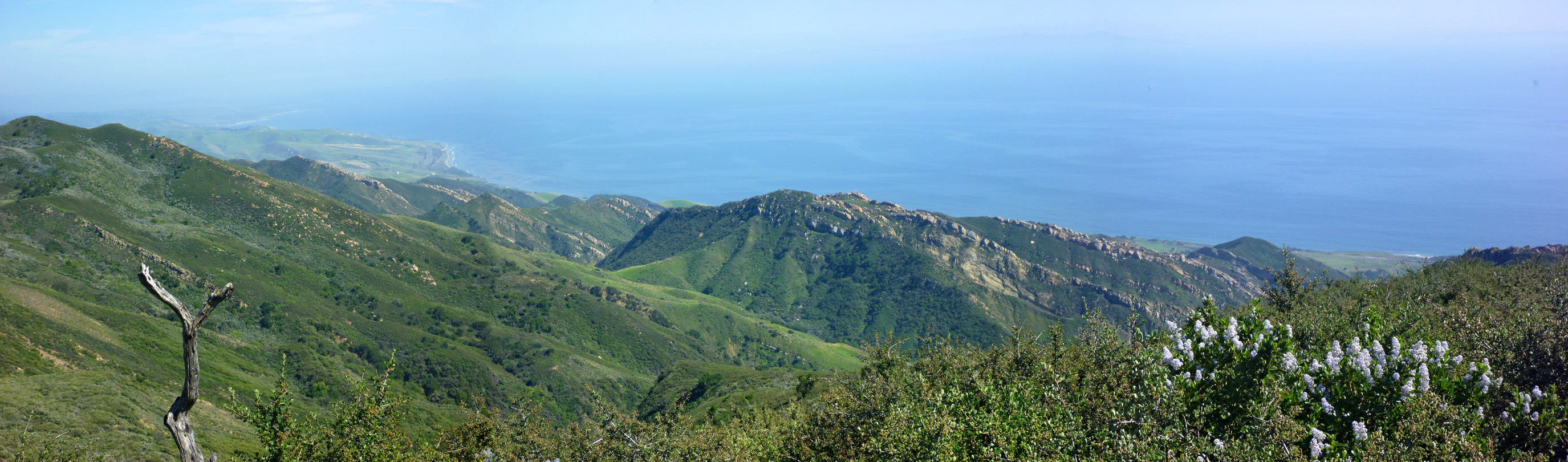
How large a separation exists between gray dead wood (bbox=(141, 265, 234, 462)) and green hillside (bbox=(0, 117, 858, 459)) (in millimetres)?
34367

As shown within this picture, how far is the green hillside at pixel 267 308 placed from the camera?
53094 mm

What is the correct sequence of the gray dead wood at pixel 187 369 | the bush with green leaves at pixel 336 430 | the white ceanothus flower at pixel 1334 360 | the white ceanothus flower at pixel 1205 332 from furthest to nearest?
the white ceanothus flower at pixel 1205 332 < the white ceanothus flower at pixel 1334 360 < the bush with green leaves at pixel 336 430 < the gray dead wood at pixel 187 369

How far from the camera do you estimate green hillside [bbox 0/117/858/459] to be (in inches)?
2090

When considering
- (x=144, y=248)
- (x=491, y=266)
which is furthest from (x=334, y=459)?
(x=491, y=266)

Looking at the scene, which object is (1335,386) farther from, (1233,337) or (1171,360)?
(1171,360)

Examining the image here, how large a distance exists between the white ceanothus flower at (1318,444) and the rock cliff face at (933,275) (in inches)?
5338

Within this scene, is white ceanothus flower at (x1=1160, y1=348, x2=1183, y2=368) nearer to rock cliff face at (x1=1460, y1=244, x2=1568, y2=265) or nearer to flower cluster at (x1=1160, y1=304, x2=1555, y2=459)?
flower cluster at (x1=1160, y1=304, x2=1555, y2=459)

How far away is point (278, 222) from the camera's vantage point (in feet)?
371

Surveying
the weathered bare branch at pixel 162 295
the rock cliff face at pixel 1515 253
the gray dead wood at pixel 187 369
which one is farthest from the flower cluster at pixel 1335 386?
the rock cliff face at pixel 1515 253

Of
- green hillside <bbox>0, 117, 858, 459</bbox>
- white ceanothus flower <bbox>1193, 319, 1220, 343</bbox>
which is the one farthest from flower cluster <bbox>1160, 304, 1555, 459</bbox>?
green hillside <bbox>0, 117, 858, 459</bbox>

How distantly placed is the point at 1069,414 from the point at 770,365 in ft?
390

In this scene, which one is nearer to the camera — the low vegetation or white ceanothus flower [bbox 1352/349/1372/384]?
the low vegetation

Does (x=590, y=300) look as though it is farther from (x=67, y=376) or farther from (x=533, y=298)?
(x=67, y=376)

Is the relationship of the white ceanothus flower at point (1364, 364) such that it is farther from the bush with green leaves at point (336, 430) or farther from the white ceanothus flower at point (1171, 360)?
the bush with green leaves at point (336, 430)
